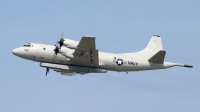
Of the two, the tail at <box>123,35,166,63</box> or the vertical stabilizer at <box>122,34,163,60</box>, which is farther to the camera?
the vertical stabilizer at <box>122,34,163,60</box>

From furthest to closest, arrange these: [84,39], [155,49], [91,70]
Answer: [155,49]
[91,70]
[84,39]

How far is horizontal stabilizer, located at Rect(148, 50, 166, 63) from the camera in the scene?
51388mm

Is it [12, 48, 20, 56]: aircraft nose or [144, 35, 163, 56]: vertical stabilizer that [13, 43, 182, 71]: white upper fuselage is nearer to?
[12, 48, 20, 56]: aircraft nose

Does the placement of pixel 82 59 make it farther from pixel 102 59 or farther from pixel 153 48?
pixel 153 48

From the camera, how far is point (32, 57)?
2028 inches

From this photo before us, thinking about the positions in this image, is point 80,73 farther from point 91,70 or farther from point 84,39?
point 84,39

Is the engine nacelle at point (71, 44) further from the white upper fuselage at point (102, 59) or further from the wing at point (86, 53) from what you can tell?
the white upper fuselage at point (102, 59)

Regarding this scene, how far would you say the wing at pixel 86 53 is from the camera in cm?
4888

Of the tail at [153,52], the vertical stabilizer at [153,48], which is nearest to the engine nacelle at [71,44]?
the tail at [153,52]

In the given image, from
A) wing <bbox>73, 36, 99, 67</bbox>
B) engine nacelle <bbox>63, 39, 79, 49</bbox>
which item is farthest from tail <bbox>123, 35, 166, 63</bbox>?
engine nacelle <bbox>63, 39, 79, 49</bbox>

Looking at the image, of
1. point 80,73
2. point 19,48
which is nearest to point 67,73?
point 80,73

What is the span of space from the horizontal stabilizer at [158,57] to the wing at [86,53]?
5.57m

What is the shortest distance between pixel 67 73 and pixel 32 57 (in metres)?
4.69

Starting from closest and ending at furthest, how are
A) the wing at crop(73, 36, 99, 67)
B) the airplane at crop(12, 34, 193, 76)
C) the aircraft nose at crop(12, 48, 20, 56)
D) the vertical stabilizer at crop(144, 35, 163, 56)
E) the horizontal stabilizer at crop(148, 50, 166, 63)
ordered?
the wing at crop(73, 36, 99, 67) → the airplane at crop(12, 34, 193, 76) → the horizontal stabilizer at crop(148, 50, 166, 63) → the aircraft nose at crop(12, 48, 20, 56) → the vertical stabilizer at crop(144, 35, 163, 56)
